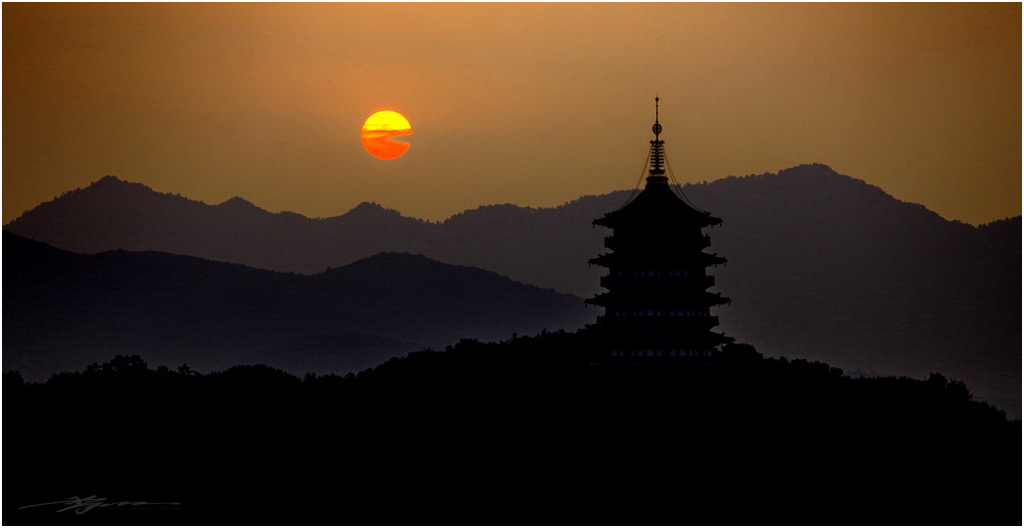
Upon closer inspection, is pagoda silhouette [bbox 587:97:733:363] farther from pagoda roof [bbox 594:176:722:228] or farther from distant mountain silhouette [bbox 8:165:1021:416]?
distant mountain silhouette [bbox 8:165:1021:416]

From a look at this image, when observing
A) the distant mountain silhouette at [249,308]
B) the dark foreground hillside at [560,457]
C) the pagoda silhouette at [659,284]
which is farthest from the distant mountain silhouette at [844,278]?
the pagoda silhouette at [659,284]

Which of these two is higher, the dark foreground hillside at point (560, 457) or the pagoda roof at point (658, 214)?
the pagoda roof at point (658, 214)

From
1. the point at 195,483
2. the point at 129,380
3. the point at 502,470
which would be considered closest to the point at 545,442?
the point at 502,470

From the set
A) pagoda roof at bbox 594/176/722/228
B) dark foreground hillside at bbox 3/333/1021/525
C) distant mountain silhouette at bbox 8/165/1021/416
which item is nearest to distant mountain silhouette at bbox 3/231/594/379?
distant mountain silhouette at bbox 8/165/1021/416

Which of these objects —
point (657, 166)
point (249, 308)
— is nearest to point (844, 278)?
point (249, 308)

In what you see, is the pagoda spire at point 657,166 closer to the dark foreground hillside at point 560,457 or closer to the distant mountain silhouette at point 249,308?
the dark foreground hillside at point 560,457

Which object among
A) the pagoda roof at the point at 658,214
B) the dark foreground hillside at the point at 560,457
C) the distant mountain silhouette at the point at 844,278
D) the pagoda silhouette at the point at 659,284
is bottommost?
the dark foreground hillside at the point at 560,457

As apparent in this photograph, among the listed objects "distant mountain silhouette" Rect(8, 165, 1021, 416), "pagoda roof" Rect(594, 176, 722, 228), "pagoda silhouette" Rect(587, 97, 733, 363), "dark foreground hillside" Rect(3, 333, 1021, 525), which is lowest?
"dark foreground hillside" Rect(3, 333, 1021, 525)
